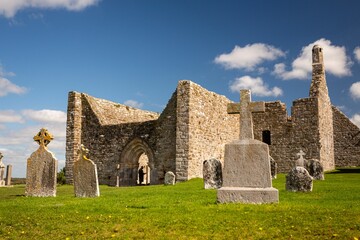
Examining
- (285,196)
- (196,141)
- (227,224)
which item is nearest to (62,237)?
(227,224)

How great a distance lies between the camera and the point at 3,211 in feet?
31.7

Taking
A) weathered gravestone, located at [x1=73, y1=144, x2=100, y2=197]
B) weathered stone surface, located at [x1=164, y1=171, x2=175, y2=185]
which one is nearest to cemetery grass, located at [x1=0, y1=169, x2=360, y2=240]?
weathered gravestone, located at [x1=73, y1=144, x2=100, y2=197]

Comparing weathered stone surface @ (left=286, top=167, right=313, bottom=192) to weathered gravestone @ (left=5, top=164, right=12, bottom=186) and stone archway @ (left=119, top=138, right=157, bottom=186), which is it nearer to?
stone archway @ (left=119, top=138, right=157, bottom=186)

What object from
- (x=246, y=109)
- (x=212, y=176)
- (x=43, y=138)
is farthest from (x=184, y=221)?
(x=43, y=138)

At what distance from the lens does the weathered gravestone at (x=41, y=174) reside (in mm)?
13802

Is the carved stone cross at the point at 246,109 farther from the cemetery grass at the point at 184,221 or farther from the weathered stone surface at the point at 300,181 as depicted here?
the weathered stone surface at the point at 300,181

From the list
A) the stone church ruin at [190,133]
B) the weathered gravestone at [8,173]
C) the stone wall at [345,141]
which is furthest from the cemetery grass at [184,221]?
the weathered gravestone at [8,173]

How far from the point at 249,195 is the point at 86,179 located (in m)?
6.08

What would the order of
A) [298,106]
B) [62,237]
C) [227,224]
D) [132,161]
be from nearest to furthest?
[62,237] → [227,224] → [132,161] → [298,106]

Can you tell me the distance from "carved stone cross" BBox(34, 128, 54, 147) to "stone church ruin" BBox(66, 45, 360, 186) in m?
8.88

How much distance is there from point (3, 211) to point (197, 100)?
14.6m

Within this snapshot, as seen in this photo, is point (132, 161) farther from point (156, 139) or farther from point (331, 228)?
point (331, 228)

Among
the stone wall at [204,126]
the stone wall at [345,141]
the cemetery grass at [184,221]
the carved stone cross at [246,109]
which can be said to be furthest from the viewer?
the stone wall at [345,141]

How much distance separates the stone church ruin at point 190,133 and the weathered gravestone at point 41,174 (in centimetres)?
890
